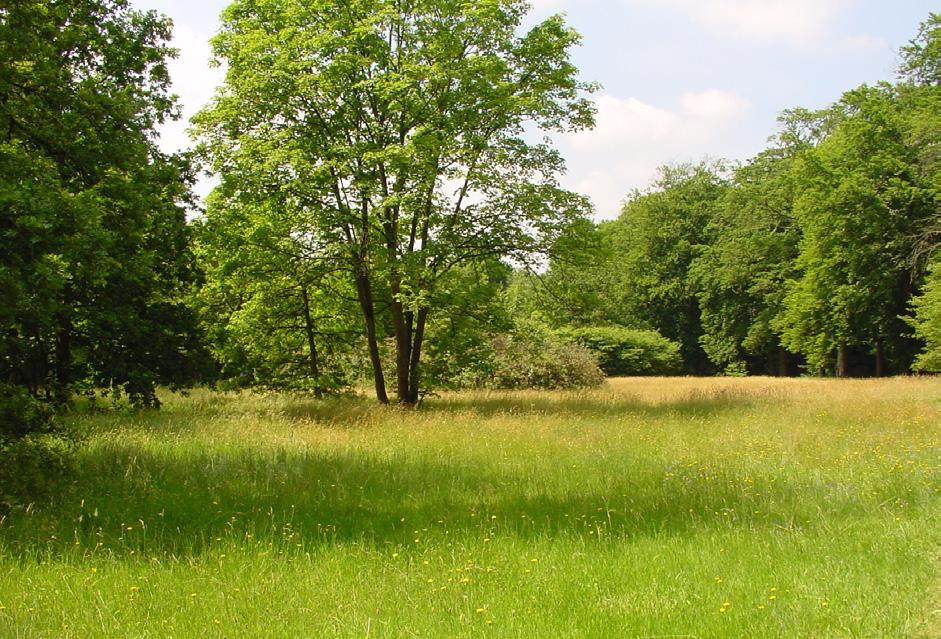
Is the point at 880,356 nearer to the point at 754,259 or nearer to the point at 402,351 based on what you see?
the point at 754,259

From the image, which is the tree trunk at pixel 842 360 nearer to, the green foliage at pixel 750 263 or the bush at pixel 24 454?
the green foliage at pixel 750 263

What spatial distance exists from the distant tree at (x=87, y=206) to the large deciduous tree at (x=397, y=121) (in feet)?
8.95

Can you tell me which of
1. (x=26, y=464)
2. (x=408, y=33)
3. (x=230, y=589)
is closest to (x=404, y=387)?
(x=408, y=33)

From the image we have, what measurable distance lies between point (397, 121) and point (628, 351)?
2975cm

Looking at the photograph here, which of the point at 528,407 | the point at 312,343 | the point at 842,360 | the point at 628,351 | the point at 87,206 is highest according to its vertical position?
the point at 87,206

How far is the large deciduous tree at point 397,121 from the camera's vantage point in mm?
16484

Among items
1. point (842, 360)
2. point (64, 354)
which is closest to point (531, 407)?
point (64, 354)

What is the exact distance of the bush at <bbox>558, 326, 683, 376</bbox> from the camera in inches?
1672

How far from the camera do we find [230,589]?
545 cm

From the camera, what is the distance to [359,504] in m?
8.30

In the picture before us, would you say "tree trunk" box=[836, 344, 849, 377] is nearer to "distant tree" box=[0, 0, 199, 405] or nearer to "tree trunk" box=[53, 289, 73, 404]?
"distant tree" box=[0, 0, 199, 405]

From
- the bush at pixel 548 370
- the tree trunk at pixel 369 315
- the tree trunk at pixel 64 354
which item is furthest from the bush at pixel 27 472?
the bush at pixel 548 370

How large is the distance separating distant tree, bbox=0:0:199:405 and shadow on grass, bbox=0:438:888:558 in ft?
7.58

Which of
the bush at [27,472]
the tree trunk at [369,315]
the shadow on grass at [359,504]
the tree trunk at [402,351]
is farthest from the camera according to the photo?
the tree trunk at [402,351]
